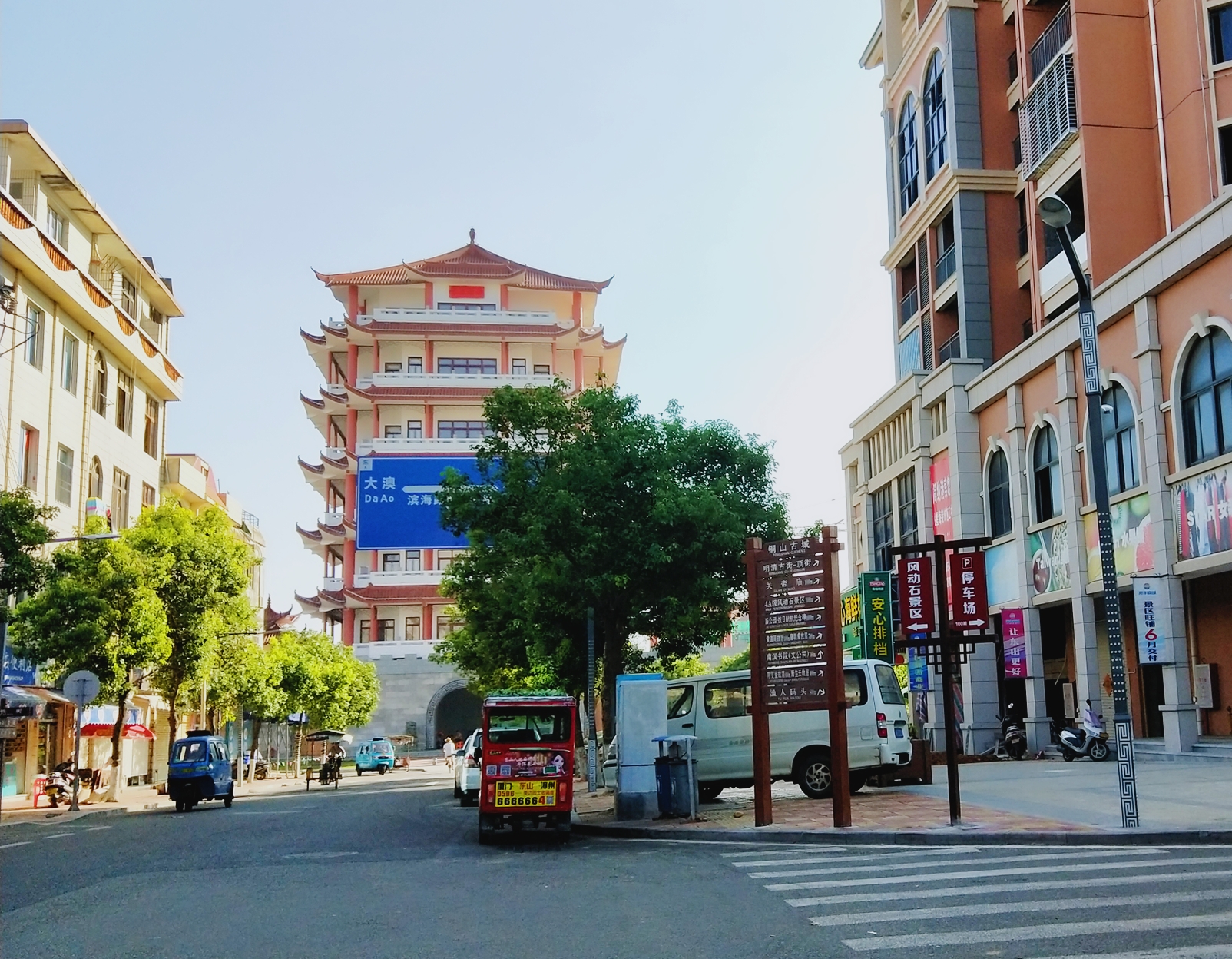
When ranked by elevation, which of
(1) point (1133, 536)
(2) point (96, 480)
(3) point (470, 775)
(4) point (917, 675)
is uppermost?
(2) point (96, 480)

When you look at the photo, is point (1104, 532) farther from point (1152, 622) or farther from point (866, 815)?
point (1152, 622)

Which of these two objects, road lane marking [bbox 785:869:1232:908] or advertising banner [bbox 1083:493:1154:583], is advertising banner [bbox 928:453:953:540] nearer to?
advertising banner [bbox 1083:493:1154:583]

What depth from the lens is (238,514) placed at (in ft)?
232

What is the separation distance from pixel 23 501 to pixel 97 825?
6.52 m

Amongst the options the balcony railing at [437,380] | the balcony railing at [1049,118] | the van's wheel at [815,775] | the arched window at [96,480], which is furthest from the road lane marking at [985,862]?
the balcony railing at [437,380]

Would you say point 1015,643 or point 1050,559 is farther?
point 1015,643

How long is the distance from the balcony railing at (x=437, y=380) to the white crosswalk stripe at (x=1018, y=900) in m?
62.8

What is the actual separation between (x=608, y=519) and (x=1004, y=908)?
51.5ft

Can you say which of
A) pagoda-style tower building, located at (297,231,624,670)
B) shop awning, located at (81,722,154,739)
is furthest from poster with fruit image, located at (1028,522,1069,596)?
pagoda-style tower building, located at (297,231,624,670)

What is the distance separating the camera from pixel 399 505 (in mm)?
59031

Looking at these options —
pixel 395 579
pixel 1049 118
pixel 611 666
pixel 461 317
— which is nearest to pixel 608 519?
pixel 611 666

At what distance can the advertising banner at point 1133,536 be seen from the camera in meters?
26.5

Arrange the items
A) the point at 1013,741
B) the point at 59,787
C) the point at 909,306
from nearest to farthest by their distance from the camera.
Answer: the point at 1013,741 < the point at 59,787 < the point at 909,306

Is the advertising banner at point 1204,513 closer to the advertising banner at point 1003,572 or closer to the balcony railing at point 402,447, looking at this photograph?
the advertising banner at point 1003,572
